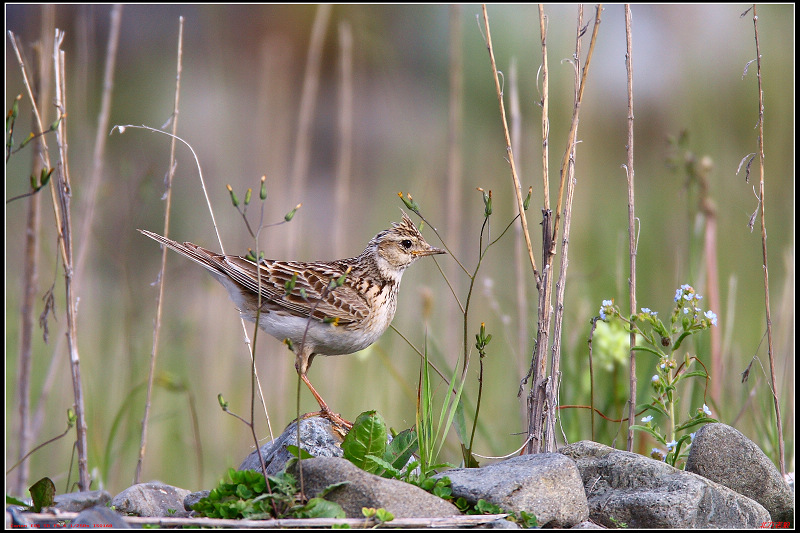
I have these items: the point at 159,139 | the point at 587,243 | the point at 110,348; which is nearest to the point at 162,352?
the point at 110,348

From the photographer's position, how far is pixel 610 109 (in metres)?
10.2

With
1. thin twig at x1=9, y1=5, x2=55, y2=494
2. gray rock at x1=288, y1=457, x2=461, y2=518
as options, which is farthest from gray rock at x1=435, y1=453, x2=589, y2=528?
thin twig at x1=9, y1=5, x2=55, y2=494

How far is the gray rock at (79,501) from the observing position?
293 centimetres

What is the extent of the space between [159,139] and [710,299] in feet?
22.6

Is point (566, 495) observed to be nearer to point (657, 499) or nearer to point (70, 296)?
point (657, 499)

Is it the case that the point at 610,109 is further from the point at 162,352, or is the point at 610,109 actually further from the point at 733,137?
the point at 162,352

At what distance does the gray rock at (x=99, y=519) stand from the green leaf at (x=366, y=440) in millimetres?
973

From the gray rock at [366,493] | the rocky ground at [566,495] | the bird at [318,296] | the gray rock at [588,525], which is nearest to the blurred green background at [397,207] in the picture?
the bird at [318,296]

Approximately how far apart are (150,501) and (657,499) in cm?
211

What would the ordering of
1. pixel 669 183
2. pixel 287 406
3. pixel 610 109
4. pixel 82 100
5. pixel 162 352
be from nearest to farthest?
1. pixel 82 100
2. pixel 287 406
3. pixel 162 352
4. pixel 669 183
5. pixel 610 109

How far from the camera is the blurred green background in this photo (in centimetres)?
540

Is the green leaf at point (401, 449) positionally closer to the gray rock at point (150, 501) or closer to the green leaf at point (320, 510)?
the green leaf at point (320, 510)

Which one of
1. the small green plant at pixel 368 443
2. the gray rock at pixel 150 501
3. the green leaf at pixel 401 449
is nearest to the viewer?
the gray rock at pixel 150 501

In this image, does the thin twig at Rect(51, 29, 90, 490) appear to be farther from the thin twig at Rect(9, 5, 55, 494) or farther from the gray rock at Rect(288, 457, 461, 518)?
the gray rock at Rect(288, 457, 461, 518)
